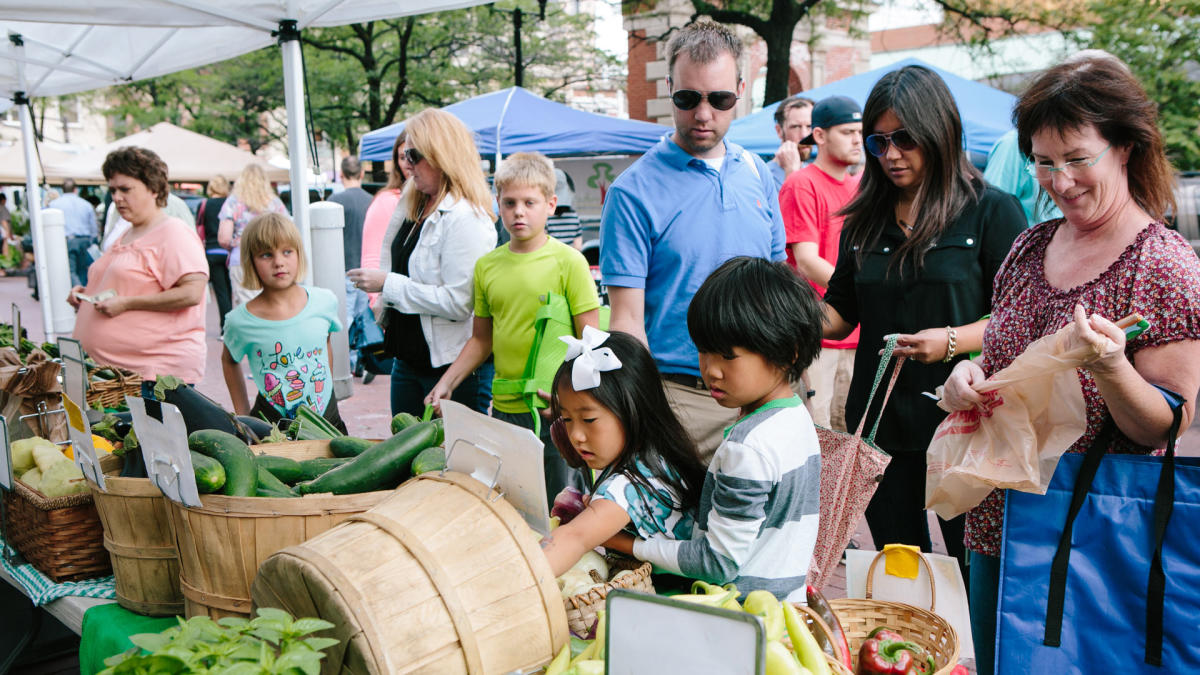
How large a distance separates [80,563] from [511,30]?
Result: 895 inches

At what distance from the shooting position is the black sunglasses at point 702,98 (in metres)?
2.83

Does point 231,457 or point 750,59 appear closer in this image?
point 231,457

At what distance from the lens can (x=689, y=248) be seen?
2902mm

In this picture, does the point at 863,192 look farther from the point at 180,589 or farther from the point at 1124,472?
the point at 180,589

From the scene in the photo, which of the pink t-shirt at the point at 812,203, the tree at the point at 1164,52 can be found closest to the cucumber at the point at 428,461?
the pink t-shirt at the point at 812,203

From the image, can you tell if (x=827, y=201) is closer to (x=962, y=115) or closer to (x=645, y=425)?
(x=645, y=425)

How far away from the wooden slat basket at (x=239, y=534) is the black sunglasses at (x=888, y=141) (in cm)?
169

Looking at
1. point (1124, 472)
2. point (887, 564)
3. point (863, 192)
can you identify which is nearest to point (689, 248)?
point (863, 192)

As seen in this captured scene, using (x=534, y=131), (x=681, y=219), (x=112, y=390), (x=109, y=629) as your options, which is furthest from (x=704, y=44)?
(x=534, y=131)

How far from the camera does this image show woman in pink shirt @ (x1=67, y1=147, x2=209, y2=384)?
4.23 metres

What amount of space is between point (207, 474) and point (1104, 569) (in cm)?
188

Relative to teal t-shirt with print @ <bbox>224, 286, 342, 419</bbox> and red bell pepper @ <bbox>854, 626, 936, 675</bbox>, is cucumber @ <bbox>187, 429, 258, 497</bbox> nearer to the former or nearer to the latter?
red bell pepper @ <bbox>854, 626, 936, 675</bbox>

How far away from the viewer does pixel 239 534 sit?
1949mm

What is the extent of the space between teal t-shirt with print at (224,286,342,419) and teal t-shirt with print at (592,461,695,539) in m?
2.12
